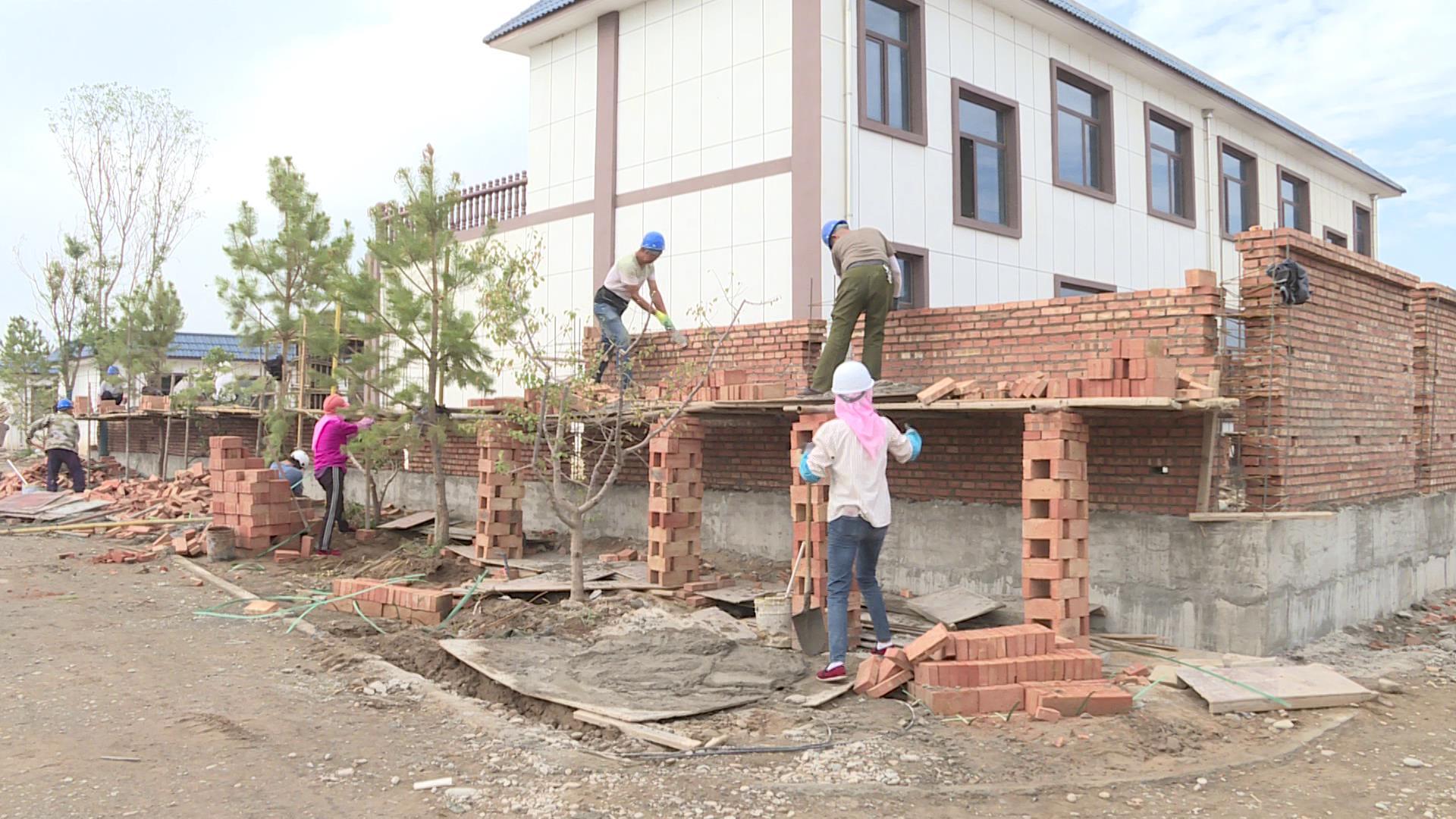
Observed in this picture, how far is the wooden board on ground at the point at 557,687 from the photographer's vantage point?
17.7ft

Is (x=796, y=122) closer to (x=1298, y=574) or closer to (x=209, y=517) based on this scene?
(x=1298, y=574)

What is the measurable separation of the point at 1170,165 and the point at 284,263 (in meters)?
14.2

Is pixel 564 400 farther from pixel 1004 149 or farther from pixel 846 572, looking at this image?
pixel 1004 149

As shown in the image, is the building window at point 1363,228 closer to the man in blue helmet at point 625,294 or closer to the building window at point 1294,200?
the building window at point 1294,200

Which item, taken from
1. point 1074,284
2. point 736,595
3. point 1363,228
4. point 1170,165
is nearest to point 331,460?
point 736,595

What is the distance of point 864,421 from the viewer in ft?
19.7

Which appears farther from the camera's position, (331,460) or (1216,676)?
(331,460)

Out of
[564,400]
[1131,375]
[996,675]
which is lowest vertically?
[996,675]

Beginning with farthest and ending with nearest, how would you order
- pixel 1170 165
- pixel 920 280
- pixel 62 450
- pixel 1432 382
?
pixel 1170 165 → pixel 62 450 → pixel 920 280 → pixel 1432 382

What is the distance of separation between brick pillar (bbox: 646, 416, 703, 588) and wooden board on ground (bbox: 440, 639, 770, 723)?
6.08 feet

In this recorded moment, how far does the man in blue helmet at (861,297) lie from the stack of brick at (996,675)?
2564mm

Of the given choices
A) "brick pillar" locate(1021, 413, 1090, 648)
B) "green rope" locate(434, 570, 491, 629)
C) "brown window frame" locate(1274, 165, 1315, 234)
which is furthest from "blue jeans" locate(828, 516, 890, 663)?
"brown window frame" locate(1274, 165, 1315, 234)

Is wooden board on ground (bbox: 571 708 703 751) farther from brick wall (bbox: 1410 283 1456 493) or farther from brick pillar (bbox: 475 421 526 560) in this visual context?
brick wall (bbox: 1410 283 1456 493)

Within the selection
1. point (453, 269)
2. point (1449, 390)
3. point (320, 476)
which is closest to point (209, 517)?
point (320, 476)
